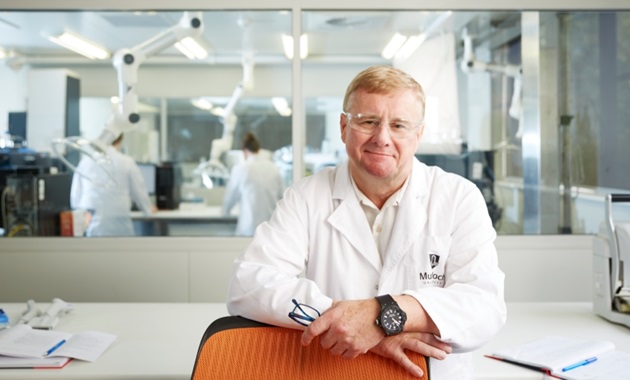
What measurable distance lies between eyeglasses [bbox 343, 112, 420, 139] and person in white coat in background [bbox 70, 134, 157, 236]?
269cm

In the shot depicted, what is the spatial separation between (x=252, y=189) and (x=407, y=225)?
301 cm

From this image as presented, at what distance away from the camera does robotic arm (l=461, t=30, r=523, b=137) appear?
3879 millimetres

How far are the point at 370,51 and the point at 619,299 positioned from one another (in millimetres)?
2989

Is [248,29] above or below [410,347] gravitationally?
above

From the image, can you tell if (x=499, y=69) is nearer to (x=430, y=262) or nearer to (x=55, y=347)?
(x=430, y=262)

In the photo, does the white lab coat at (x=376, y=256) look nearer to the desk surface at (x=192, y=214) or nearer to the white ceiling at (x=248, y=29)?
the white ceiling at (x=248, y=29)

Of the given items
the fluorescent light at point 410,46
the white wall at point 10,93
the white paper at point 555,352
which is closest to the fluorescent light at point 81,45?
the white wall at point 10,93

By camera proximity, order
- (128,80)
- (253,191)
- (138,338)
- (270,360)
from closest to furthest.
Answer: (270,360), (138,338), (128,80), (253,191)

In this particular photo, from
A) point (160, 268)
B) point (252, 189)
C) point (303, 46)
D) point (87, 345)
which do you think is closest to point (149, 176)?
point (252, 189)

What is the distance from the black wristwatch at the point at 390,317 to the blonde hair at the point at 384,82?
1.58 feet

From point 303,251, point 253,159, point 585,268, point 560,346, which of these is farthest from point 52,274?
point 585,268

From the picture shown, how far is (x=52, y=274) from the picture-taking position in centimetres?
354

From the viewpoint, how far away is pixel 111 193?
414 cm

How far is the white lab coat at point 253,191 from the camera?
14.1 feet
